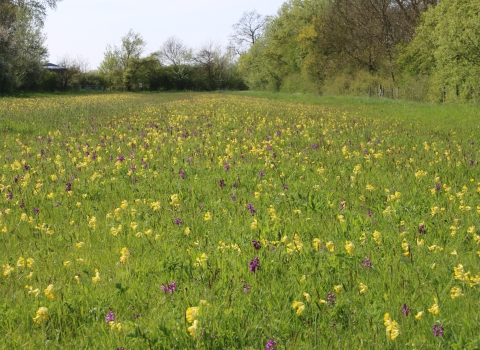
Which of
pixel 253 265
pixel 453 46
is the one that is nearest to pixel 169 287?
pixel 253 265

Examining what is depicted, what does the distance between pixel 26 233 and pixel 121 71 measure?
252ft

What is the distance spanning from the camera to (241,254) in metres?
4.24

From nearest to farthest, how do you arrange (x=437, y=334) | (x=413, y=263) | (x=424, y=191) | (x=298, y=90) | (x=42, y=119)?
(x=437, y=334), (x=413, y=263), (x=424, y=191), (x=42, y=119), (x=298, y=90)

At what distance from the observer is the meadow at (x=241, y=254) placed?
3037 millimetres

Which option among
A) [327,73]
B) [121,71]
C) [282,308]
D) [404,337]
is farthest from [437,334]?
[121,71]

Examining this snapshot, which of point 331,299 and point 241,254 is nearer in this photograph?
point 331,299

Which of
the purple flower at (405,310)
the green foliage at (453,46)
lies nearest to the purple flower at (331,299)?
the purple flower at (405,310)

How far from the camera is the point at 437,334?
2820mm

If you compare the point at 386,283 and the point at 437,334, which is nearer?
the point at 437,334

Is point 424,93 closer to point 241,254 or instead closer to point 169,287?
point 241,254

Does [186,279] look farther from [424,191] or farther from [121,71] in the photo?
[121,71]

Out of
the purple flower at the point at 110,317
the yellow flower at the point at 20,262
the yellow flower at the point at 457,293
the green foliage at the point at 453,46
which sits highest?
the green foliage at the point at 453,46

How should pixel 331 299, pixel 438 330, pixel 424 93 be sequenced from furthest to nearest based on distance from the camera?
pixel 424 93 < pixel 331 299 < pixel 438 330

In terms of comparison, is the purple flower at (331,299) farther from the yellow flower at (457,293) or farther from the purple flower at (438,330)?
the yellow flower at (457,293)
